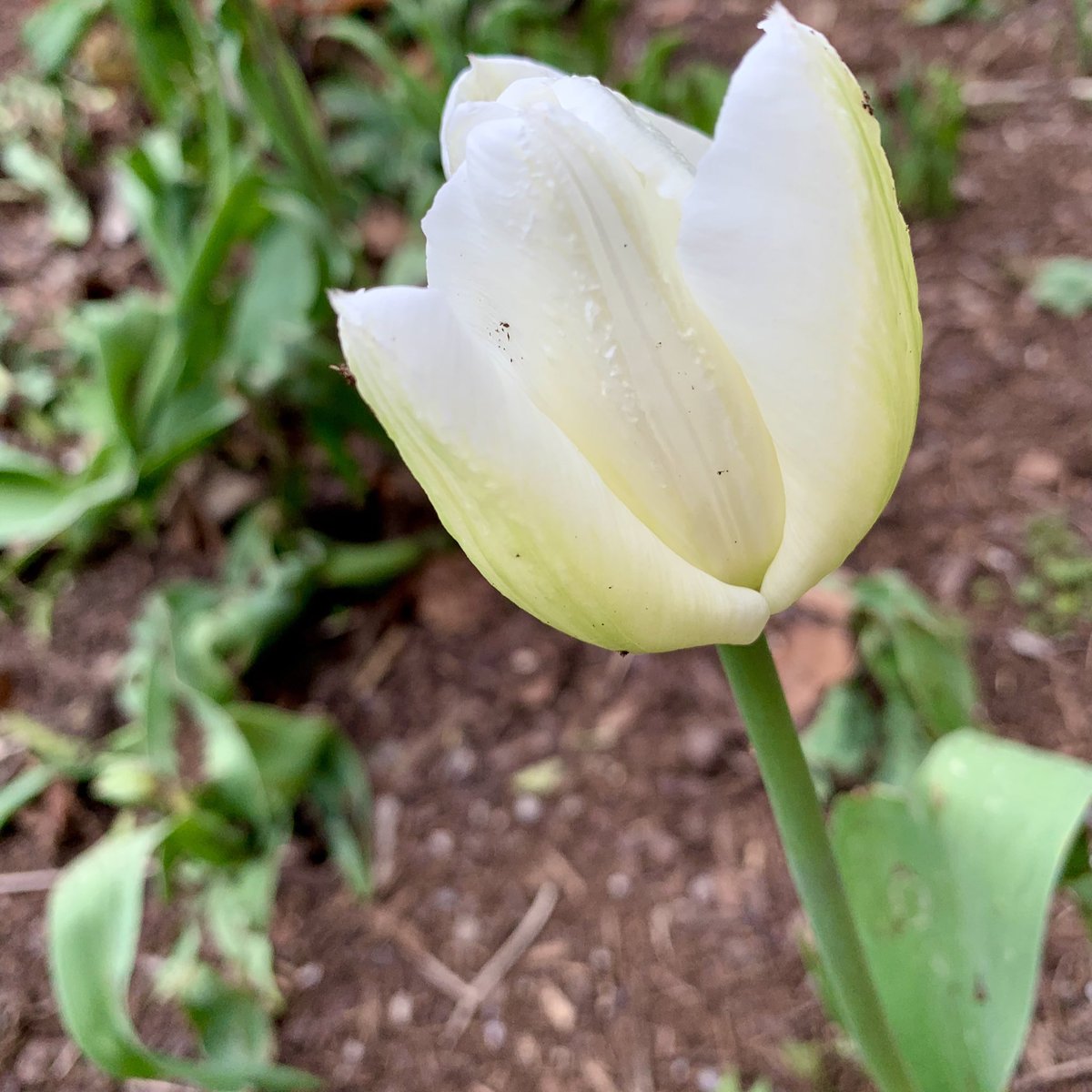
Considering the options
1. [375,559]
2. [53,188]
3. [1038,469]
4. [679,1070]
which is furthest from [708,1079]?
[53,188]

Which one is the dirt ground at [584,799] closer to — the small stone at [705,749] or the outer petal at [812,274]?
the small stone at [705,749]

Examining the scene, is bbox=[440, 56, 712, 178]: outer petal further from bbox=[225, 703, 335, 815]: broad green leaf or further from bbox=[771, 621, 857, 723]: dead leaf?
bbox=[225, 703, 335, 815]: broad green leaf

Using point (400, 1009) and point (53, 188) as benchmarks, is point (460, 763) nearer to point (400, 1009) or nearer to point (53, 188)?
point (400, 1009)

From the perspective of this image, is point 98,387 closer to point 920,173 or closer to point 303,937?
point 303,937

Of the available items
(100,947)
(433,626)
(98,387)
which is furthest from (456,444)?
(98,387)

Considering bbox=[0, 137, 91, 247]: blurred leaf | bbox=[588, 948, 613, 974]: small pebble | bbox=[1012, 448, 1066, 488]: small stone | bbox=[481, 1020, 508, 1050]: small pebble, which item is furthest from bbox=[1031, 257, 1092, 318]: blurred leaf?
bbox=[0, 137, 91, 247]: blurred leaf
